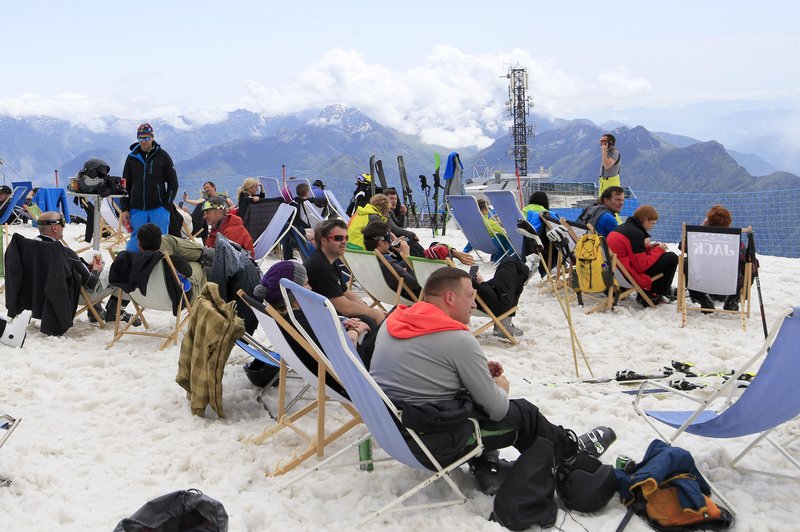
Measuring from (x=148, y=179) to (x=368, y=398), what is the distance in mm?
4562

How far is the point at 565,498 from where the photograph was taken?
8.87 ft

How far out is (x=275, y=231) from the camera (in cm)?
724

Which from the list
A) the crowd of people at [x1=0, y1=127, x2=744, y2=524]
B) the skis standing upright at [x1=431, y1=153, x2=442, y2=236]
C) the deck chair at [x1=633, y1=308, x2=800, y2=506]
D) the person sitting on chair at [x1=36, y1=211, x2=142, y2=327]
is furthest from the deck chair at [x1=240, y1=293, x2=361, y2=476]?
the skis standing upright at [x1=431, y1=153, x2=442, y2=236]

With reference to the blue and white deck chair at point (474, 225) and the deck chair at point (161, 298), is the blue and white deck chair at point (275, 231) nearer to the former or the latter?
the blue and white deck chair at point (474, 225)

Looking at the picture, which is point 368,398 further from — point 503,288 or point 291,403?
point 503,288

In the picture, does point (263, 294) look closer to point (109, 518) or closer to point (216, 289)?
point (216, 289)

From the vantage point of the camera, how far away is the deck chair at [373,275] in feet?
17.4

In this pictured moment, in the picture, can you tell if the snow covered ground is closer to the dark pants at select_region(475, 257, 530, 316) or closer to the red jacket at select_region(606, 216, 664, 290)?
the dark pants at select_region(475, 257, 530, 316)

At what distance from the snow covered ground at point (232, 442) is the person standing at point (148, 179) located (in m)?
1.42

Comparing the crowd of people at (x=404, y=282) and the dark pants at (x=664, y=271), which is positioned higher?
the crowd of people at (x=404, y=282)

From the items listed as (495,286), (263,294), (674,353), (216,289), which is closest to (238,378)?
(216,289)

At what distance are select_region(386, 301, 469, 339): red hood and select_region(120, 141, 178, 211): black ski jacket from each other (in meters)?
4.27

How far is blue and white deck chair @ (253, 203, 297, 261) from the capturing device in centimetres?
723

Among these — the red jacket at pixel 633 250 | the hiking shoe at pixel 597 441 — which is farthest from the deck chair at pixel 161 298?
the red jacket at pixel 633 250
